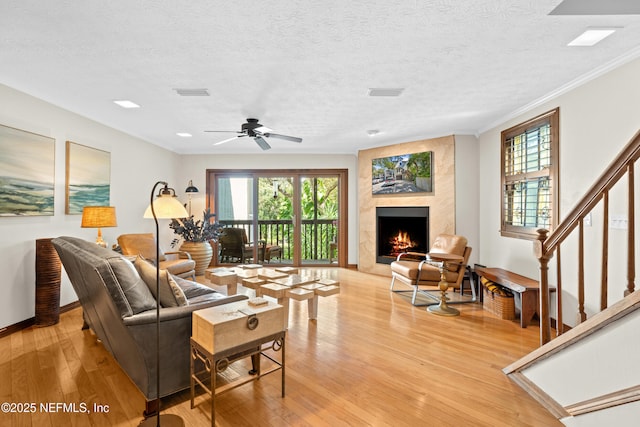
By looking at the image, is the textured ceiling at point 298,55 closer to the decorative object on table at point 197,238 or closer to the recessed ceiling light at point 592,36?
the recessed ceiling light at point 592,36

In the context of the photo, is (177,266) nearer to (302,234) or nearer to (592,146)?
(302,234)

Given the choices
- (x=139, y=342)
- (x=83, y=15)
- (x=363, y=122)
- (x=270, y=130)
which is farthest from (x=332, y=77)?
(x=139, y=342)

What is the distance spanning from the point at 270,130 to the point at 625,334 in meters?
4.46

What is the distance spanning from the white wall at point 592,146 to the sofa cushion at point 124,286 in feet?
11.7

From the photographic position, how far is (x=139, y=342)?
1774mm

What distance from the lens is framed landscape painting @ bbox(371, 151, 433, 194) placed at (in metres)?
5.17

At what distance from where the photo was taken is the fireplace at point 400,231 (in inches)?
209

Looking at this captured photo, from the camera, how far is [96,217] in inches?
144

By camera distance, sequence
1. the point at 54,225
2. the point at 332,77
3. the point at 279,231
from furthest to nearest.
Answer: the point at 279,231
the point at 54,225
the point at 332,77

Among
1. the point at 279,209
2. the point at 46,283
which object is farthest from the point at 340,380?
the point at 279,209

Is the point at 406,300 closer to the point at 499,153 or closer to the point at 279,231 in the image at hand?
the point at 499,153

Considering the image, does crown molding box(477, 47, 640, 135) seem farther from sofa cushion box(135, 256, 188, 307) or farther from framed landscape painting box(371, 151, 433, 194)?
sofa cushion box(135, 256, 188, 307)

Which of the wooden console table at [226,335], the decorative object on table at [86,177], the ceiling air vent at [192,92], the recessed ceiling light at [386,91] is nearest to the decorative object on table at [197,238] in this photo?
the decorative object on table at [86,177]

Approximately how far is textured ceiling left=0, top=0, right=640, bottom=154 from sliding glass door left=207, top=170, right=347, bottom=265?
8.26 ft
